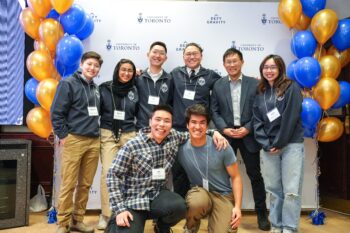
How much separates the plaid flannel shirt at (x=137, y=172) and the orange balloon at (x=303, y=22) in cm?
178

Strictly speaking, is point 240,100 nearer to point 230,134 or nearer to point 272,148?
point 230,134

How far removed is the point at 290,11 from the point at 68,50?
191 cm

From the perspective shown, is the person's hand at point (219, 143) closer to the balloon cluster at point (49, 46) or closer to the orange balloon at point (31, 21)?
the balloon cluster at point (49, 46)

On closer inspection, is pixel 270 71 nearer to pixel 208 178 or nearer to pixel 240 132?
pixel 240 132

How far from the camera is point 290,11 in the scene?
8.83ft

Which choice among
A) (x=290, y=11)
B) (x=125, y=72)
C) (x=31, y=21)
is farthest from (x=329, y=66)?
(x=31, y=21)

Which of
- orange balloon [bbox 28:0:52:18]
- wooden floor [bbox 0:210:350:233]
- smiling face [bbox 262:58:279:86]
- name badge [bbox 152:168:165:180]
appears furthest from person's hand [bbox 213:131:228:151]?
orange balloon [bbox 28:0:52:18]

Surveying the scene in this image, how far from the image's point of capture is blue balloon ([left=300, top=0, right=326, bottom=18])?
8.82ft

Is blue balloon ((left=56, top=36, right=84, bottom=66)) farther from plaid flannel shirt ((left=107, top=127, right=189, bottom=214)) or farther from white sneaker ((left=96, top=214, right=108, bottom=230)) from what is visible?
white sneaker ((left=96, top=214, right=108, bottom=230))

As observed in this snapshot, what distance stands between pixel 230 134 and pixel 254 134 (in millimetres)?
201

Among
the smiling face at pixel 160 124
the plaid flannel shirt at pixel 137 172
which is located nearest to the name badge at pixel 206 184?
the plaid flannel shirt at pixel 137 172

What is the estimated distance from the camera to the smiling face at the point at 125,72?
2465mm

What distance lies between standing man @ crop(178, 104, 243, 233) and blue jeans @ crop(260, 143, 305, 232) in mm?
453

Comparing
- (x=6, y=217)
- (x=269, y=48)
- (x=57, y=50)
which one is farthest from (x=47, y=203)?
(x=269, y=48)
